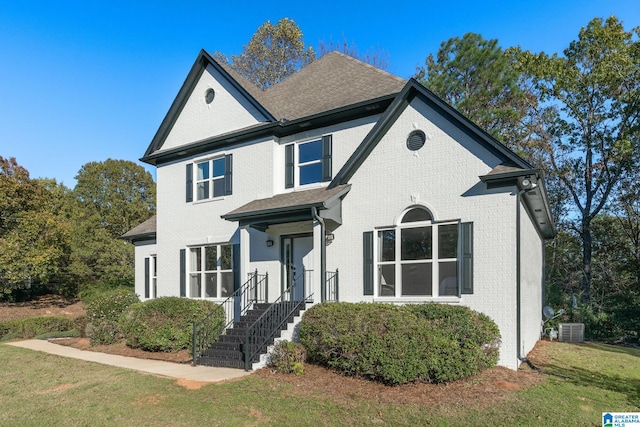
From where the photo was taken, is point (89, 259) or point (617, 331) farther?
point (89, 259)

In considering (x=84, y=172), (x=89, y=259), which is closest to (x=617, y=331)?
(x=89, y=259)

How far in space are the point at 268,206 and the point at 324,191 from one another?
5.52ft

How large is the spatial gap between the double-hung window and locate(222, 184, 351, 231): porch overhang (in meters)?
1.35

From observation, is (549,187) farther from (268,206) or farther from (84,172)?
(84,172)

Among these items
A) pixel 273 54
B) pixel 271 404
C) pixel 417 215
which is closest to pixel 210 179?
pixel 417 215

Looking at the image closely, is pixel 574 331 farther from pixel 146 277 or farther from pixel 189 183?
pixel 146 277

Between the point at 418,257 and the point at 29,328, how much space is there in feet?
52.3

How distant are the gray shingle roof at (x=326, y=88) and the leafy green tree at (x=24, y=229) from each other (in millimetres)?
16861

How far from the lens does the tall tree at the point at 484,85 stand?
70.6 feet

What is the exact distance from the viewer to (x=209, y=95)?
52.4ft

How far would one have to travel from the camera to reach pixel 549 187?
80.2 ft

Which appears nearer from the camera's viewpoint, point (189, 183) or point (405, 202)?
point (405, 202)

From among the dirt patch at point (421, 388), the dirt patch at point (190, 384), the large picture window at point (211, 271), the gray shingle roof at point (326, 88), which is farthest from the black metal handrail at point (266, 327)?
the gray shingle roof at point (326, 88)

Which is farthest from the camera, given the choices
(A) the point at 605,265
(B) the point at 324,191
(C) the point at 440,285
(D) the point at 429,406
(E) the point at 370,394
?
(A) the point at 605,265
